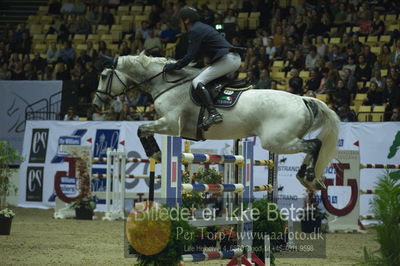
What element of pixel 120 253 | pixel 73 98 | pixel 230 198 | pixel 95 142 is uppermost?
pixel 73 98

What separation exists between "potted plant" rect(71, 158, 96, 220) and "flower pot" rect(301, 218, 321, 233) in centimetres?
437

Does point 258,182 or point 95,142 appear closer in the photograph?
point 258,182

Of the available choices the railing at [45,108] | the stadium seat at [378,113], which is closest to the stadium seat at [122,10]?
the railing at [45,108]

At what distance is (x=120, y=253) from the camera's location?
9.02 m

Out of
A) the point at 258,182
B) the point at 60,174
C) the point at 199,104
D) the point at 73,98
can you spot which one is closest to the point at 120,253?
the point at 199,104

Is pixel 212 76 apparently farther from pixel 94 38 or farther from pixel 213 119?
pixel 94 38

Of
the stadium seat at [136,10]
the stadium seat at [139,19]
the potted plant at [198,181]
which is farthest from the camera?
the stadium seat at [136,10]

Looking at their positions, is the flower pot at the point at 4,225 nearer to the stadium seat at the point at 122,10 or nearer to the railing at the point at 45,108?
the railing at the point at 45,108

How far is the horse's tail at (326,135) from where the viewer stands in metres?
7.60

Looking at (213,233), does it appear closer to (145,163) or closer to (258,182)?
(258,182)

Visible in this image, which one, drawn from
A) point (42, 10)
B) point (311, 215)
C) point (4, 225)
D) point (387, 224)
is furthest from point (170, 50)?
point (387, 224)

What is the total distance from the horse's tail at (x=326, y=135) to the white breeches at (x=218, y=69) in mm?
995

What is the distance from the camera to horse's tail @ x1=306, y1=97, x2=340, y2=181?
24.9ft

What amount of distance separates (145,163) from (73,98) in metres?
4.03
